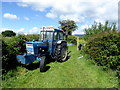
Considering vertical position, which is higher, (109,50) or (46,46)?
(46,46)

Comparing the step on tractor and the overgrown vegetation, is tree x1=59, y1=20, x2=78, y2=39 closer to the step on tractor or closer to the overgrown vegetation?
the step on tractor

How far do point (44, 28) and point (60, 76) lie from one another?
375cm

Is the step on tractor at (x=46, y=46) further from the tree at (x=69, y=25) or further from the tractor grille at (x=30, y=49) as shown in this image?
the tree at (x=69, y=25)

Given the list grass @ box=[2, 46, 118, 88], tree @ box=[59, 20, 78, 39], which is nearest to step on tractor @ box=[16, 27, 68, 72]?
grass @ box=[2, 46, 118, 88]

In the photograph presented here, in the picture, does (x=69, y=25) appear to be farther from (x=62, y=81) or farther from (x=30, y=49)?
(x=62, y=81)

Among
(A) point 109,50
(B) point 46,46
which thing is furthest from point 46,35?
(A) point 109,50

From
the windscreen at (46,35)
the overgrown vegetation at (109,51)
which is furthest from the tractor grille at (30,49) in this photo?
the overgrown vegetation at (109,51)

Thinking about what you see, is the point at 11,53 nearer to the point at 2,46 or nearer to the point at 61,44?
the point at 2,46

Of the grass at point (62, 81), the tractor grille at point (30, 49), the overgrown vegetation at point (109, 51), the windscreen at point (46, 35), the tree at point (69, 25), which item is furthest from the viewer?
the tree at point (69, 25)

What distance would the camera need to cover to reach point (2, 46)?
5.07 m

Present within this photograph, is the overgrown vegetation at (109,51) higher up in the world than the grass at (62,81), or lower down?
higher up

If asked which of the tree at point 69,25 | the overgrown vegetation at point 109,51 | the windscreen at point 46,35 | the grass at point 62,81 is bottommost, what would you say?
the grass at point 62,81

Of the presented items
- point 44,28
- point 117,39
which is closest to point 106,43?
point 117,39

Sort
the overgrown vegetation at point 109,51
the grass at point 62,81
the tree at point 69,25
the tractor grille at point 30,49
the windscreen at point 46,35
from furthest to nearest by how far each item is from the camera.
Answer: the tree at point 69,25 → the windscreen at point 46,35 → the tractor grille at point 30,49 → the overgrown vegetation at point 109,51 → the grass at point 62,81
